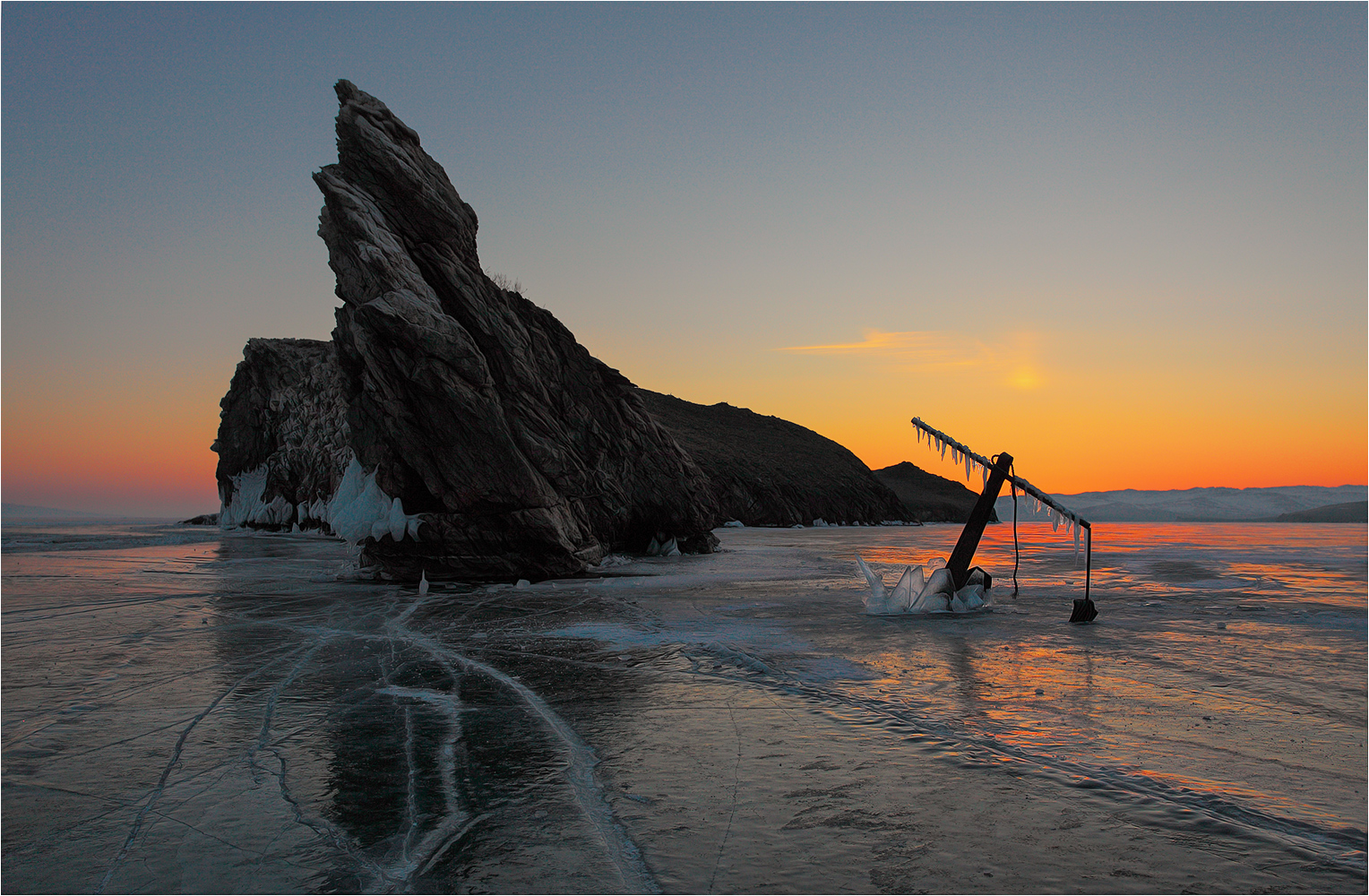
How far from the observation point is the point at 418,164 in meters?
28.7

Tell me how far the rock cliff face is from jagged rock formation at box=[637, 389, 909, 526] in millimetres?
66633

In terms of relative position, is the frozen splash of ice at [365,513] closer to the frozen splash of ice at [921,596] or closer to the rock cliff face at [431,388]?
the rock cliff face at [431,388]

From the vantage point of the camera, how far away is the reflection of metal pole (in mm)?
17516

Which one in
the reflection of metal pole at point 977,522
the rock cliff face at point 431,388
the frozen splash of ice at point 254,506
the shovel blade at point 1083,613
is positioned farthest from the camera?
the frozen splash of ice at point 254,506

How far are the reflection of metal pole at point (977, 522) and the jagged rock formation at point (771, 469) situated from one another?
252 feet

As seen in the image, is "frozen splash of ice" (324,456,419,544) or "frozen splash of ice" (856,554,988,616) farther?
"frozen splash of ice" (324,456,419,544)

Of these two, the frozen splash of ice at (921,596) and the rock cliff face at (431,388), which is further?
the rock cliff face at (431,388)

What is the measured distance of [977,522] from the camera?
58.7 ft

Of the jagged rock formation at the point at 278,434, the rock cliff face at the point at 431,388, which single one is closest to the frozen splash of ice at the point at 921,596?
the rock cliff face at the point at 431,388

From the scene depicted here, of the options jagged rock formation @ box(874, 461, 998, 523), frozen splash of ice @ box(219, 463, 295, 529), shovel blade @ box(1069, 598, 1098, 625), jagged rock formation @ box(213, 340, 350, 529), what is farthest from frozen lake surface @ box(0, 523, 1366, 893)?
jagged rock formation @ box(874, 461, 998, 523)

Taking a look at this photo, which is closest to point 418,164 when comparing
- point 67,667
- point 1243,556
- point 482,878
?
point 67,667

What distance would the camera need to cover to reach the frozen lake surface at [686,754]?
5.10m

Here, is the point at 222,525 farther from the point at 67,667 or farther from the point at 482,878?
the point at 482,878

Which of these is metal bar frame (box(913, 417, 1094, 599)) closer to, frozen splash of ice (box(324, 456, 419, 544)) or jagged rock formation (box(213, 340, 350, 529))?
frozen splash of ice (box(324, 456, 419, 544))
